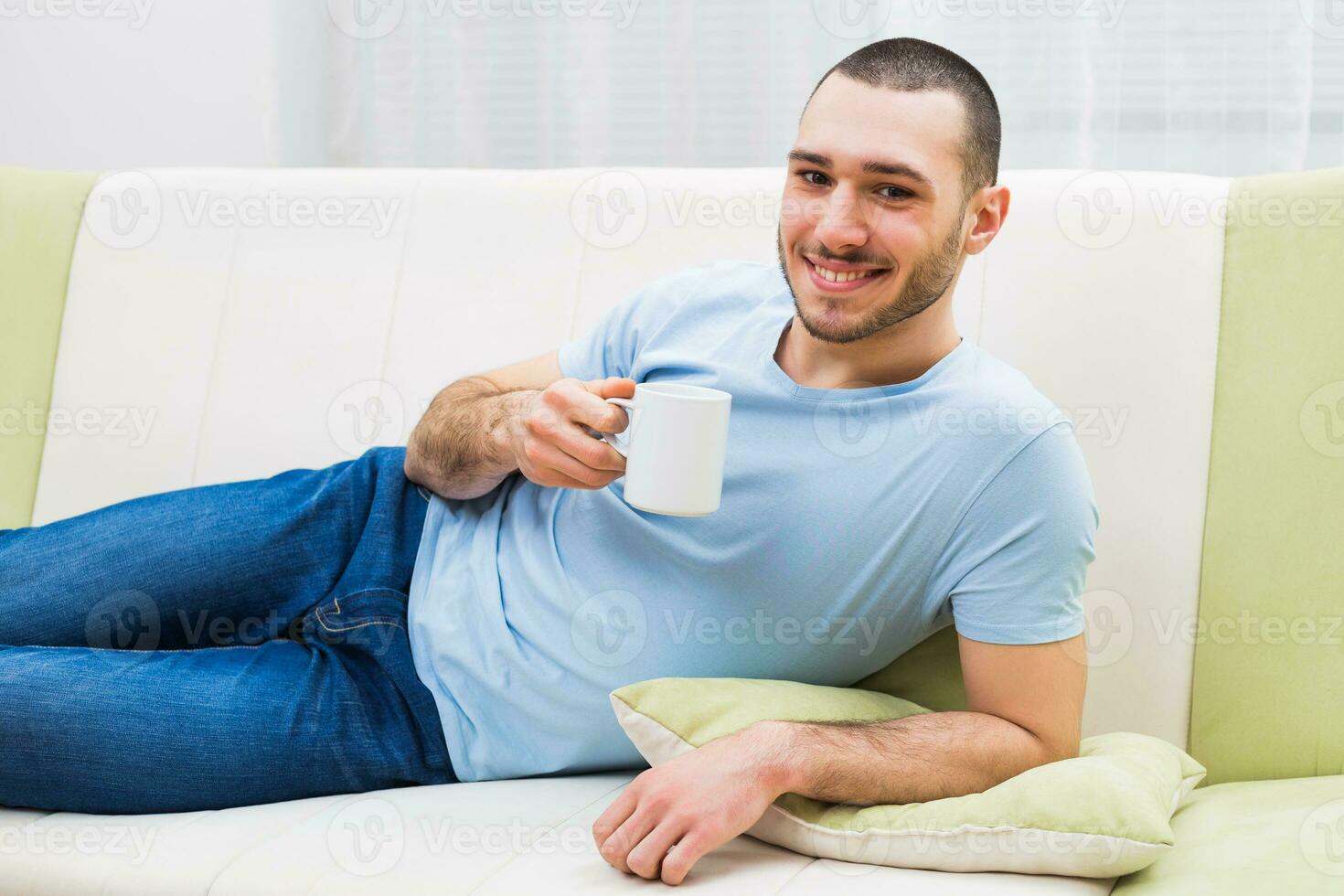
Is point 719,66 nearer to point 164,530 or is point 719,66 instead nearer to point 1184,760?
point 164,530

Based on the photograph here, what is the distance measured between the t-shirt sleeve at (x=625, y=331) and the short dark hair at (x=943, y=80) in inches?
12.7

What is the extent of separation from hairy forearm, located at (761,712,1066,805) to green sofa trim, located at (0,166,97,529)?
124 cm

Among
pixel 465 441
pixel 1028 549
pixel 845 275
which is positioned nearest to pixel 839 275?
pixel 845 275

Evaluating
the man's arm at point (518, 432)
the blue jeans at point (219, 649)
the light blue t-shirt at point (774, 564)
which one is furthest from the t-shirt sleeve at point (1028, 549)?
the blue jeans at point (219, 649)

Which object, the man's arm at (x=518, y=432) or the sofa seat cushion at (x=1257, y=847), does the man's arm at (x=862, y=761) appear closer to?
the sofa seat cushion at (x=1257, y=847)

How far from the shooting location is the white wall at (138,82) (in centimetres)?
236

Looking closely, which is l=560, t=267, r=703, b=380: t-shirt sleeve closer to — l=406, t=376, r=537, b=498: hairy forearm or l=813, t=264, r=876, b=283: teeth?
l=406, t=376, r=537, b=498: hairy forearm

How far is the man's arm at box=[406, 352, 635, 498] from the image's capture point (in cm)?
112

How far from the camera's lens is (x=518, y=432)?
123 cm

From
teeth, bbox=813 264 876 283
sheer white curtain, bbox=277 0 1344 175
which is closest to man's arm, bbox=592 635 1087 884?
teeth, bbox=813 264 876 283

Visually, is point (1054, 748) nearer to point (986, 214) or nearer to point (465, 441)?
point (986, 214)

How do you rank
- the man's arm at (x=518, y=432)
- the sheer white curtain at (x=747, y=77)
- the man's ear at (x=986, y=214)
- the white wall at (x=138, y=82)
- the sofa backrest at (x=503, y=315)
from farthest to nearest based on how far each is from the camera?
1. the white wall at (x=138, y=82)
2. the sheer white curtain at (x=747, y=77)
3. the sofa backrest at (x=503, y=315)
4. the man's ear at (x=986, y=214)
5. the man's arm at (x=518, y=432)

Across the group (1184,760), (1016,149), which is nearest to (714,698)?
(1184,760)

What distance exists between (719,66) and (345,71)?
75cm
